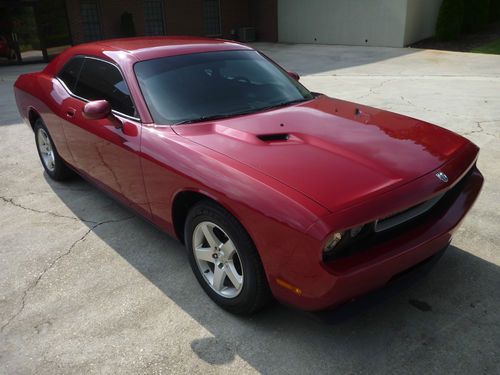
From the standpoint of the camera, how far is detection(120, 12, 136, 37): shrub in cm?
1762

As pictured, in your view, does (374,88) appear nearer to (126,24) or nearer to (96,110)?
(96,110)

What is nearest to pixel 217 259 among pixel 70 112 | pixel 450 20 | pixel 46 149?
pixel 70 112

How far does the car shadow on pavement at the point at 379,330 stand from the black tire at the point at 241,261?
12 centimetres

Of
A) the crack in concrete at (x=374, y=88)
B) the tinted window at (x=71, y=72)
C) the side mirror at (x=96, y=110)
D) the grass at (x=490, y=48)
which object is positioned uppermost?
the tinted window at (x=71, y=72)

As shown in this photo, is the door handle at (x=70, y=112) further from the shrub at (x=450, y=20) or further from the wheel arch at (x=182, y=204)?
the shrub at (x=450, y=20)

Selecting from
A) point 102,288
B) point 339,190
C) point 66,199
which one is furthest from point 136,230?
point 339,190

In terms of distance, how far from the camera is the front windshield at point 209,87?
318 cm

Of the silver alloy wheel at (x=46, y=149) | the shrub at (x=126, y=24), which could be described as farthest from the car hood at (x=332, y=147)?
the shrub at (x=126, y=24)

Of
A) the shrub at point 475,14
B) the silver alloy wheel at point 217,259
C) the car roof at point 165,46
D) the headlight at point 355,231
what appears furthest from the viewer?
the shrub at point 475,14

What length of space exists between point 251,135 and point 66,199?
260 centimetres

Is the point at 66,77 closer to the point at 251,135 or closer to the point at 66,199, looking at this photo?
the point at 66,199

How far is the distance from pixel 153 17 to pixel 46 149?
15.9 meters

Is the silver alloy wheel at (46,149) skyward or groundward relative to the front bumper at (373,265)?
groundward

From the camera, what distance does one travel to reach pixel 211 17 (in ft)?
68.4
